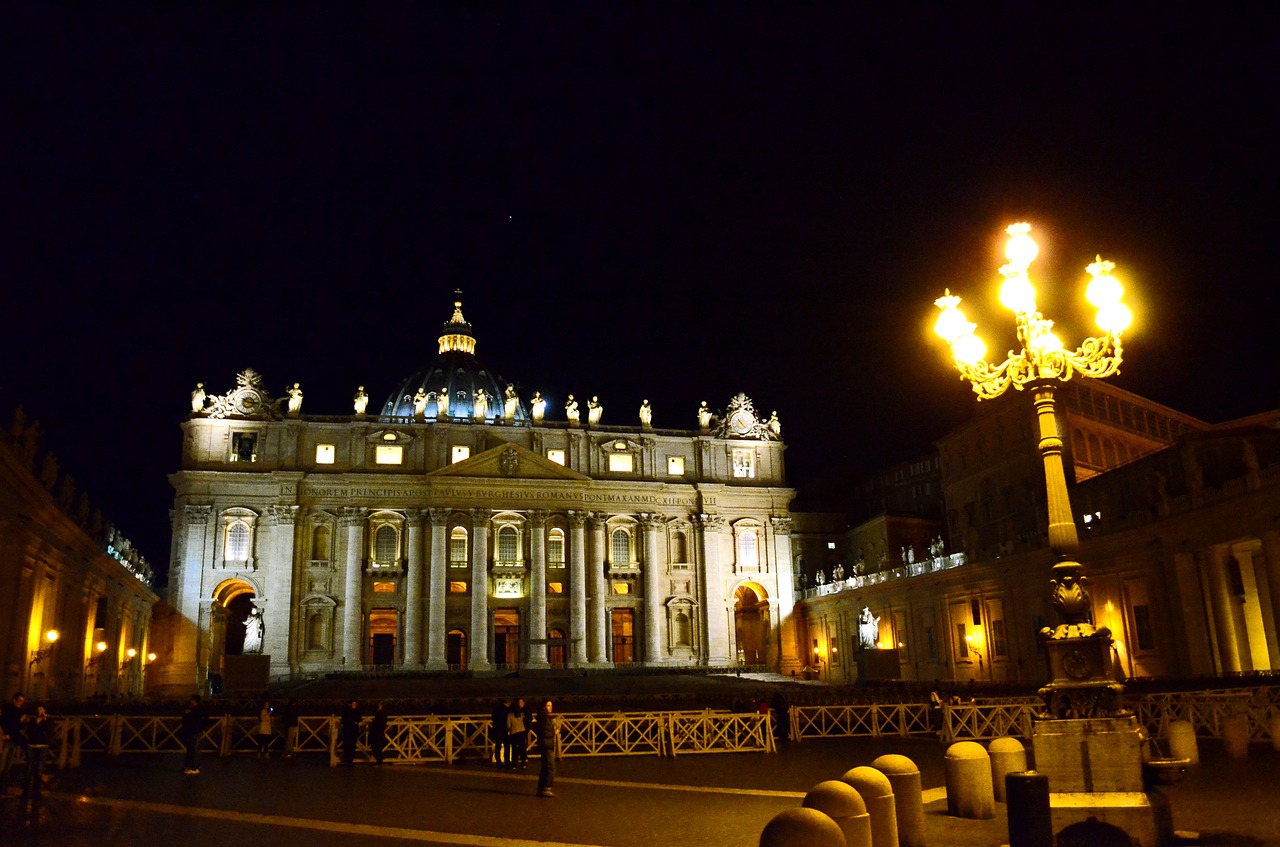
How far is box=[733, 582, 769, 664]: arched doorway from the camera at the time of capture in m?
75.8

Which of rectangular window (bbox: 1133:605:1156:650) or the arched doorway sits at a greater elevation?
the arched doorway

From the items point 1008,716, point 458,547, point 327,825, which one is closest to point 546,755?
point 327,825

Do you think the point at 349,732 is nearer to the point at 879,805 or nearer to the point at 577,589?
→ the point at 879,805

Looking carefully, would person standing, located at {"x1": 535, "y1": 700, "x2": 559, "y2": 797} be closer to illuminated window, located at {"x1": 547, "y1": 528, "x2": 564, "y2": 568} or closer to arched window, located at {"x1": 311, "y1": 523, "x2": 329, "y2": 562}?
arched window, located at {"x1": 311, "y1": 523, "x2": 329, "y2": 562}

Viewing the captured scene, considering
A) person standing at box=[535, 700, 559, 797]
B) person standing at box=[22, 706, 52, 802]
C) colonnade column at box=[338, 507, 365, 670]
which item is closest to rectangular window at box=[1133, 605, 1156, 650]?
person standing at box=[535, 700, 559, 797]

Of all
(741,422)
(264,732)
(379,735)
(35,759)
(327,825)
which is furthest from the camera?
(741,422)

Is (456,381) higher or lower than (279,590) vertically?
higher

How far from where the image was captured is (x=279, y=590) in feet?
216

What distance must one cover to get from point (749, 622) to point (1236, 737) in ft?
194

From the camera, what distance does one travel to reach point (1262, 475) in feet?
103

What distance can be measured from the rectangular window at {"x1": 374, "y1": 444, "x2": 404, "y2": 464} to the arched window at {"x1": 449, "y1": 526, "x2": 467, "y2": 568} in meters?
6.44

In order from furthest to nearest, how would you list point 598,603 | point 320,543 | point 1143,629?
point 598,603
point 320,543
point 1143,629

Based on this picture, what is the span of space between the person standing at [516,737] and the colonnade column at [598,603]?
47027mm

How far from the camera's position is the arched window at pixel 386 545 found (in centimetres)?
6919
